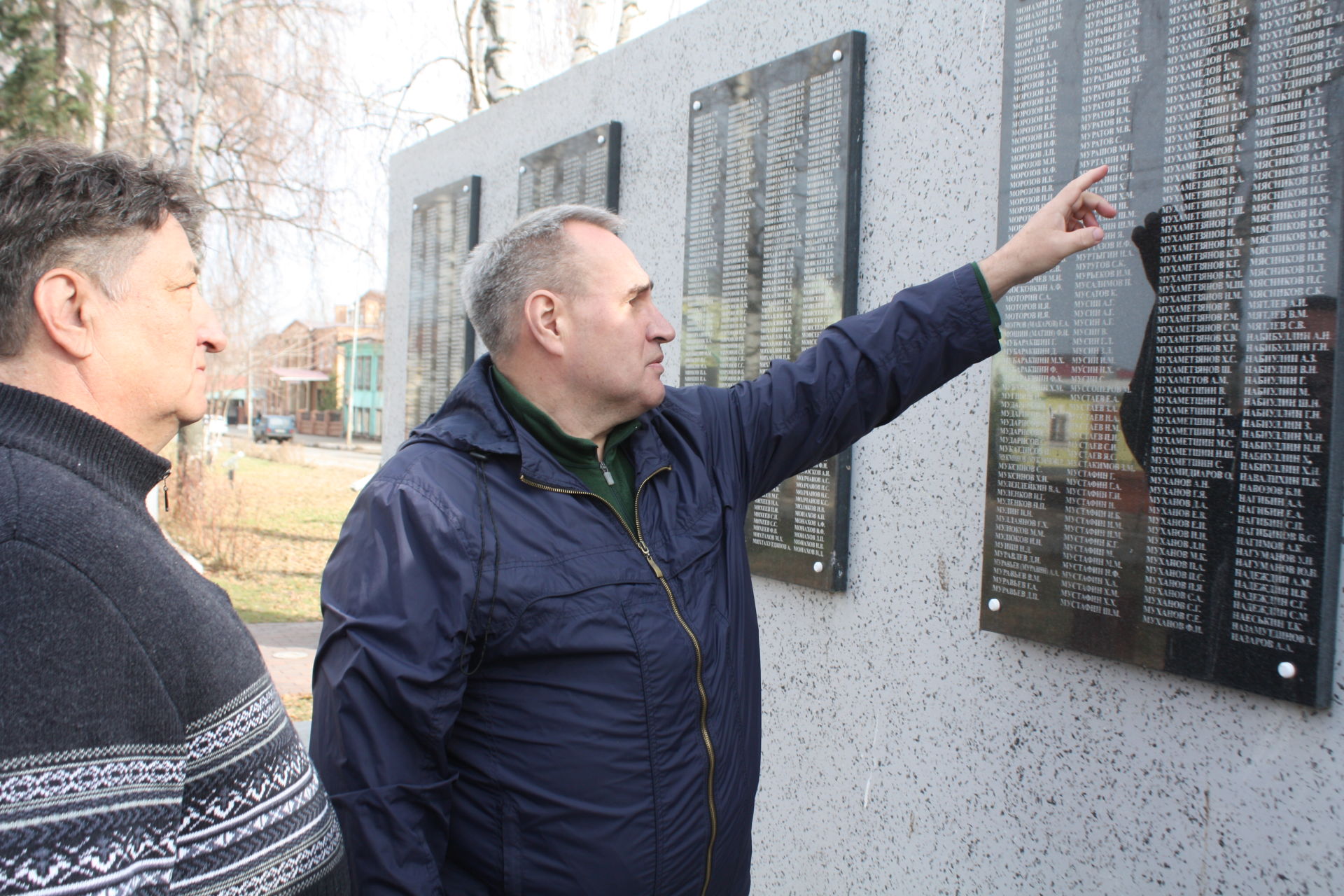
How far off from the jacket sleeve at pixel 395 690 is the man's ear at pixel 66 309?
56 cm

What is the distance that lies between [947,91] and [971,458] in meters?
0.93

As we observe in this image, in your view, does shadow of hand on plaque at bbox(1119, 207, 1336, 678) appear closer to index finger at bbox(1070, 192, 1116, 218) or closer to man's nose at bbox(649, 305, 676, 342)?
index finger at bbox(1070, 192, 1116, 218)

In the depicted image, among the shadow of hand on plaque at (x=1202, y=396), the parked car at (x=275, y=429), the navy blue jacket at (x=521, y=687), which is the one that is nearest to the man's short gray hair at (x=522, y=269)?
the navy blue jacket at (x=521, y=687)

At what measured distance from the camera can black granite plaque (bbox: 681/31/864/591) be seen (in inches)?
105

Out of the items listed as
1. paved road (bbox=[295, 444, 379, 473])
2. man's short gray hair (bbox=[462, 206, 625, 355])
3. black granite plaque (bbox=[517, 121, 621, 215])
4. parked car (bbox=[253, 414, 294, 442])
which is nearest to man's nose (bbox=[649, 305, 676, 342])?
man's short gray hair (bbox=[462, 206, 625, 355])

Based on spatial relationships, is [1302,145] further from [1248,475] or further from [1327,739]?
[1327,739]

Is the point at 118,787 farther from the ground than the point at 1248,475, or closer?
closer

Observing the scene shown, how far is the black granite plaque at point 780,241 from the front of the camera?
2674mm

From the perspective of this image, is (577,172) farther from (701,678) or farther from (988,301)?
A: (701,678)

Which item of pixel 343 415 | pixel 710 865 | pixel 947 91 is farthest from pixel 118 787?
pixel 343 415

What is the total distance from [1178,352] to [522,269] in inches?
50.6

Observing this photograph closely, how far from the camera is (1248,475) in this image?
1731 mm

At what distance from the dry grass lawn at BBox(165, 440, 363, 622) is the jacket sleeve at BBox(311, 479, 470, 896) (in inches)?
253

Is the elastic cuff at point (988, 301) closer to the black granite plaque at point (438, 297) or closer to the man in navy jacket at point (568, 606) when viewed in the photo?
the man in navy jacket at point (568, 606)
